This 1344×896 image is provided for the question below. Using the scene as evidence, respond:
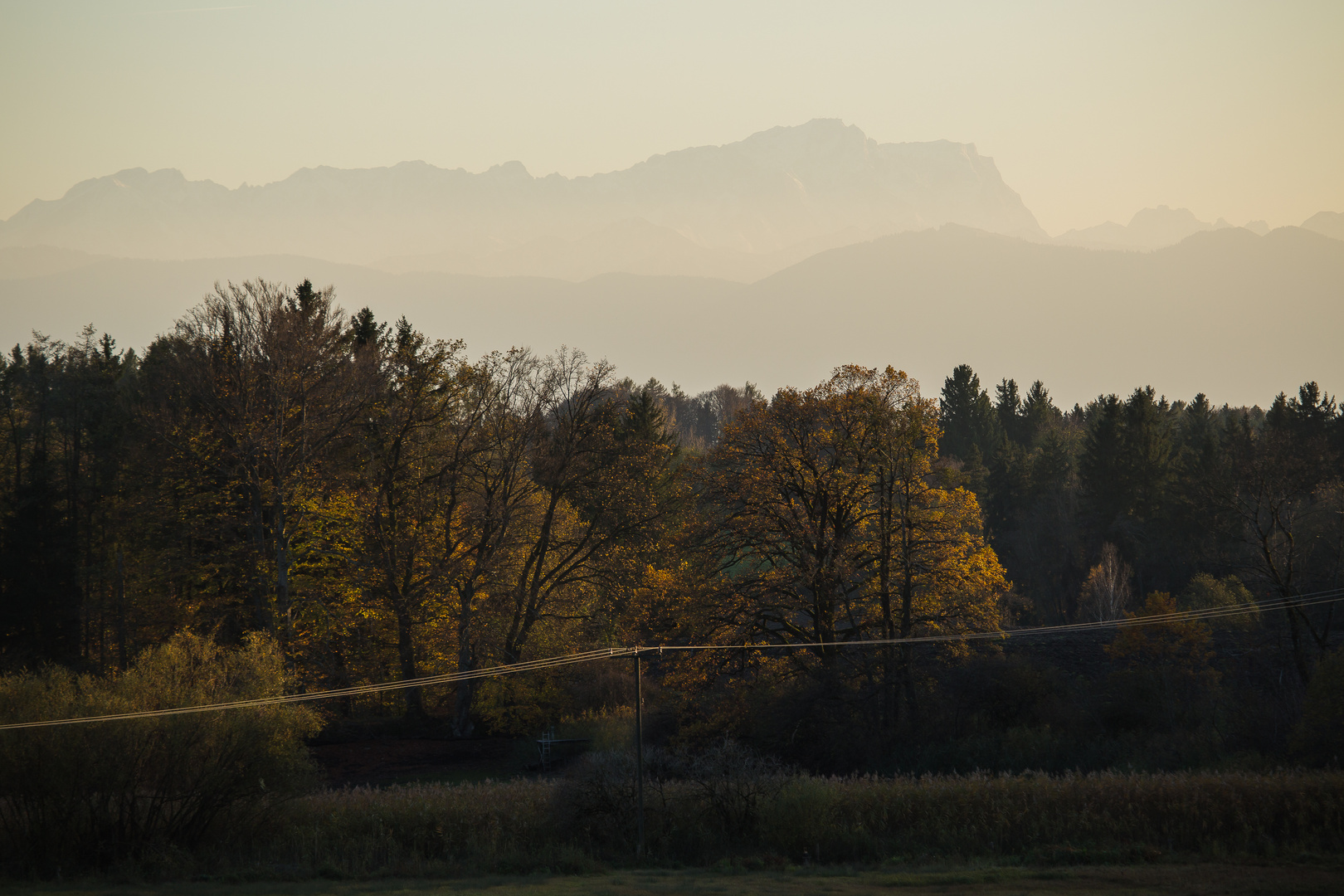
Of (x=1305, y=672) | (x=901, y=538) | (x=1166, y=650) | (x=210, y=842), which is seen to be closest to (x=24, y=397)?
(x=210, y=842)

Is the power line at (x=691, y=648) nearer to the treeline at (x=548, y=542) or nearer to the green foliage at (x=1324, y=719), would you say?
the treeline at (x=548, y=542)

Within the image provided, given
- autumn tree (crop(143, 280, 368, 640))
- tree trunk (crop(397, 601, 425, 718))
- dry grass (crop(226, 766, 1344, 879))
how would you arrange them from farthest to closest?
1. tree trunk (crop(397, 601, 425, 718))
2. autumn tree (crop(143, 280, 368, 640))
3. dry grass (crop(226, 766, 1344, 879))

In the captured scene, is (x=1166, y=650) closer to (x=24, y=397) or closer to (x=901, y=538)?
(x=901, y=538)

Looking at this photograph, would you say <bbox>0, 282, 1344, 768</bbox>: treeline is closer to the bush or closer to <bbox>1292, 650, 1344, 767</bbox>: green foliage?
<bbox>1292, 650, 1344, 767</bbox>: green foliage

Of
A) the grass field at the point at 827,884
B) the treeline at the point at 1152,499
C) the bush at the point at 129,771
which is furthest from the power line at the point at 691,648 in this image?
the grass field at the point at 827,884

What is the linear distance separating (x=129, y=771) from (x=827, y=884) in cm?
1695

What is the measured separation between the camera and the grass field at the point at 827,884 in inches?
664

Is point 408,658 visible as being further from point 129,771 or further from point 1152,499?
point 1152,499

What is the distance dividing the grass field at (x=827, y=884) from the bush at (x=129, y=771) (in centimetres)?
327

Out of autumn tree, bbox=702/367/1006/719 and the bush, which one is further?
autumn tree, bbox=702/367/1006/719

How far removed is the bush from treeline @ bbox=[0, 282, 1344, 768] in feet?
37.1

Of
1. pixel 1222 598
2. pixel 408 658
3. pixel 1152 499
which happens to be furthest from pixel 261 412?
pixel 1152 499

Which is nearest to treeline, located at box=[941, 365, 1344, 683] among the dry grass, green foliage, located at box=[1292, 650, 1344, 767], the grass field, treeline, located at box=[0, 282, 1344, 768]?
treeline, located at box=[0, 282, 1344, 768]

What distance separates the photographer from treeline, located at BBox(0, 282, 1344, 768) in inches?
1287
